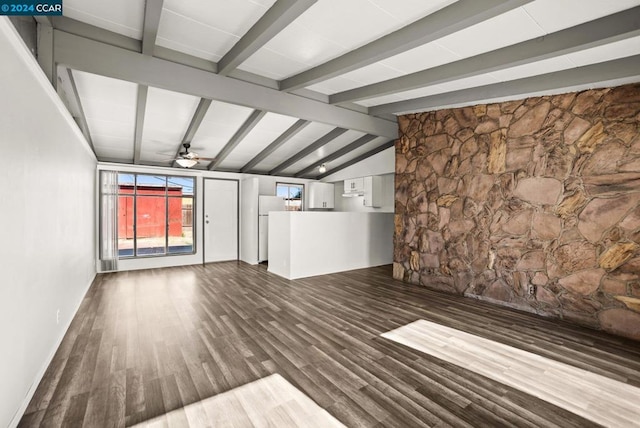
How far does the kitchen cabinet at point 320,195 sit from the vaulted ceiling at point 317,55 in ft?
12.7

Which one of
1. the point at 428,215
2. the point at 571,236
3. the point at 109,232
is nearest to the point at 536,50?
the point at 571,236

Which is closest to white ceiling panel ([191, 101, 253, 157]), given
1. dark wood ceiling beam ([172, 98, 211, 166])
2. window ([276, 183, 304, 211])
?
dark wood ceiling beam ([172, 98, 211, 166])

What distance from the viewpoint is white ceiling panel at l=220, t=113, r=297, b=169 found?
5484 millimetres

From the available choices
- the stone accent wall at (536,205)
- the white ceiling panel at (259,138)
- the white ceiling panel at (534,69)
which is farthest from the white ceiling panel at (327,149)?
the white ceiling panel at (534,69)

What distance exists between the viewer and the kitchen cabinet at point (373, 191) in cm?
755

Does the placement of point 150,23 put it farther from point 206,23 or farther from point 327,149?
point 327,149

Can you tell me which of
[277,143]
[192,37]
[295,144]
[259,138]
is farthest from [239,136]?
[192,37]

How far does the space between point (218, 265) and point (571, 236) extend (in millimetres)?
6821

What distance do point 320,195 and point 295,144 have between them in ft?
8.22

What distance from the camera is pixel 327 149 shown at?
7.28 metres

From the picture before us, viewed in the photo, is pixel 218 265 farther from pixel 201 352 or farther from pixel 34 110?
pixel 34 110

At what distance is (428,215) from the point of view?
209 inches

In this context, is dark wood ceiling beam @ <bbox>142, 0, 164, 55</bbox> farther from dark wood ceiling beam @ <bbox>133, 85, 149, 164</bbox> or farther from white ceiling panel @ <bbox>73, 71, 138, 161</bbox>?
white ceiling panel @ <bbox>73, 71, 138, 161</bbox>

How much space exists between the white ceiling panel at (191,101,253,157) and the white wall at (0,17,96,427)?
2.11 m
